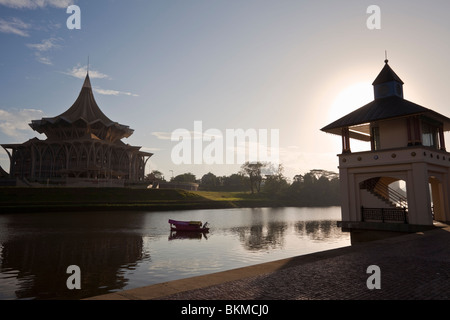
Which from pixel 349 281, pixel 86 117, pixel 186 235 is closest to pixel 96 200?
pixel 186 235

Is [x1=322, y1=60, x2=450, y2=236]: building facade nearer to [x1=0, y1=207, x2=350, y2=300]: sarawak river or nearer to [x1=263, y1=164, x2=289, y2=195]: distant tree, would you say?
[x1=0, y1=207, x2=350, y2=300]: sarawak river

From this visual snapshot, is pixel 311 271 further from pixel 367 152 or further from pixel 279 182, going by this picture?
pixel 279 182

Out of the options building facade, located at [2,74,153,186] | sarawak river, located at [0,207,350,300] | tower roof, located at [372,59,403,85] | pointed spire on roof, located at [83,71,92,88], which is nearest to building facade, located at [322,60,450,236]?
tower roof, located at [372,59,403,85]

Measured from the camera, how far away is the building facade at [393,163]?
21641 millimetres

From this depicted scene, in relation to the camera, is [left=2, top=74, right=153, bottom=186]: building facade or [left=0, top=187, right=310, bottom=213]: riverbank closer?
[left=0, top=187, right=310, bottom=213]: riverbank

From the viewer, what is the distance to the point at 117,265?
1761 cm

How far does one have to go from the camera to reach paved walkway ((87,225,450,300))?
786cm

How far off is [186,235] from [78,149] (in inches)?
3163

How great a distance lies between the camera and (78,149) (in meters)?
98.2

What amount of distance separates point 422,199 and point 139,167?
109 m

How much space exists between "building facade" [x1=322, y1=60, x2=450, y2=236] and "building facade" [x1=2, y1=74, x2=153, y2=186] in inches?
3070

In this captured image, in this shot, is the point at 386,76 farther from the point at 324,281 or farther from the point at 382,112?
the point at 324,281

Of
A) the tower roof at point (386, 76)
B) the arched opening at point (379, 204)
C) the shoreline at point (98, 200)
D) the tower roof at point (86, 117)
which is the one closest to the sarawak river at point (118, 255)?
the arched opening at point (379, 204)
